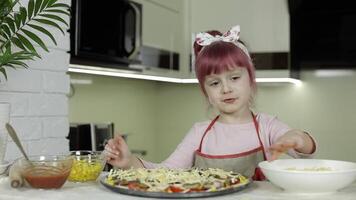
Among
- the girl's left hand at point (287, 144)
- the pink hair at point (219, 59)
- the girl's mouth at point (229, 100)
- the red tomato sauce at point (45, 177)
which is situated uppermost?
the pink hair at point (219, 59)

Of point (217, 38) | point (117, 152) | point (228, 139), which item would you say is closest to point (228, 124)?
point (228, 139)

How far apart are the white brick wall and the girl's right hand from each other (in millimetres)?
479

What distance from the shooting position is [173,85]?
3602 millimetres

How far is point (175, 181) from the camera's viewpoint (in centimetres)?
91

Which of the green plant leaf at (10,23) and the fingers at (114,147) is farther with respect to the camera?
the green plant leaf at (10,23)

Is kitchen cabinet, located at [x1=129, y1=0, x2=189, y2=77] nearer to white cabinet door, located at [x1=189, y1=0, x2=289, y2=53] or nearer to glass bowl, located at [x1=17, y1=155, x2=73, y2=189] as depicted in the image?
white cabinet door, located at [x1=189, y1=0, x2=289, y2=53]

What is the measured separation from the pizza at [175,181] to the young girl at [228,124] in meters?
0.28

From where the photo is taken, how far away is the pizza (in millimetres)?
872

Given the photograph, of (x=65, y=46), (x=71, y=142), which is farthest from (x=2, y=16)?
(x=71, y=142)

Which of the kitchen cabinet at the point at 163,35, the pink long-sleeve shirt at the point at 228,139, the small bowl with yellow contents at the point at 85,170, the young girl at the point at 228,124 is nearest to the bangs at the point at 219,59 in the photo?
the young girl at the point at 228,124

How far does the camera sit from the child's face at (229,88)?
1373mm

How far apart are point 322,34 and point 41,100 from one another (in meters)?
1.81

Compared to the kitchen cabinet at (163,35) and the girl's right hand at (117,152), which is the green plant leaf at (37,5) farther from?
the kitchen cabinet at (163,35)

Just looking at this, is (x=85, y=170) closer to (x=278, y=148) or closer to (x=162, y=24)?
(x=278, y=148)
